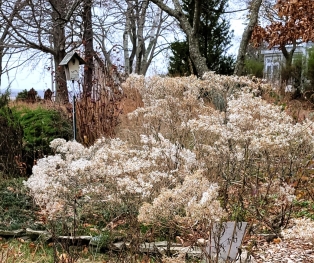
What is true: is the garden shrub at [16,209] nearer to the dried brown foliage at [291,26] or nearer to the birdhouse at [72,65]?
the birdhouse at [72,65]

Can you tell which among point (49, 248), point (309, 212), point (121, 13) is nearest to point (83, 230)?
point (49, 248)

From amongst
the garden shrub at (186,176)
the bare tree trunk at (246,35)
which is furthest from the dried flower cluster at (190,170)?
the bare tree trunk at (246,35)

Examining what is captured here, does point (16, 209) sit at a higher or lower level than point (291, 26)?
lower

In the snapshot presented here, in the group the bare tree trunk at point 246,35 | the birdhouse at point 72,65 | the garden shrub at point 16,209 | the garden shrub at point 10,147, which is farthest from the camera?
the bare tree trunk at point 246,35

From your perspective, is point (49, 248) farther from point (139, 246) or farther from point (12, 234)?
point (139, 246)

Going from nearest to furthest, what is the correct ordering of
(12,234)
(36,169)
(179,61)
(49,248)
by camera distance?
(36,169)
(49,248)
(12,234)
(179,61)

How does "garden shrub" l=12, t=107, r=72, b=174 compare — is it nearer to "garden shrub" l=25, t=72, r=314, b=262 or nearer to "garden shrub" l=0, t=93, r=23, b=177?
"garden shrub" l=0, t=93, r=23, b=177

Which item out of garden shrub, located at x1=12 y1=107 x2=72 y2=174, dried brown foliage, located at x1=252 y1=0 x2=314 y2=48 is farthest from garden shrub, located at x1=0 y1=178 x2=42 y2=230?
dried brown foliage, located at x1=252 y1=0 x2=314 y2=48

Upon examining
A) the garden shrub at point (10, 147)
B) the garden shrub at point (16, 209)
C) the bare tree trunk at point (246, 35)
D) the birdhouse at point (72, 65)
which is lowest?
the garden shrub at point (16, 209)

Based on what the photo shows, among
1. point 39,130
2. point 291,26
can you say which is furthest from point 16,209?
point 291,26

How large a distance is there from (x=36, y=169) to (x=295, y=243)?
83.5 inches

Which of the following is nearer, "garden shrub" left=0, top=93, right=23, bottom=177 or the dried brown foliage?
"garden shrub" left=0, top=93, right=23, bottom=177

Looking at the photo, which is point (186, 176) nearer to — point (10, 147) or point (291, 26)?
point (10, 147)

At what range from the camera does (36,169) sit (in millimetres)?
3199
